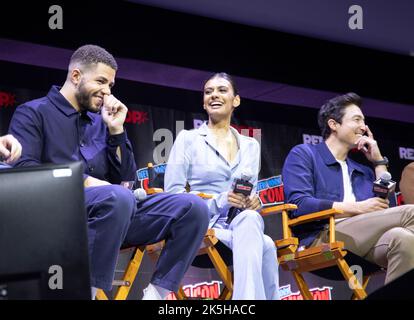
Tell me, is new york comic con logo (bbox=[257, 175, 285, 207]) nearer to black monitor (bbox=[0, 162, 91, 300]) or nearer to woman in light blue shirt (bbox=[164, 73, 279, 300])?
woman in light blue shirt (bbox=[164, 73, 279, 300])

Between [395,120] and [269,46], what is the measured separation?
149 centimetres

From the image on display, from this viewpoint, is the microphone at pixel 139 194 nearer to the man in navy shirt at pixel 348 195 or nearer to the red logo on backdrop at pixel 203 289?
the man in navy shirt at pixel 348 195

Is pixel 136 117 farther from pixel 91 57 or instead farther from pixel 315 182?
pixel 91 57

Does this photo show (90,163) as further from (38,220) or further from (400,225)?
(400,225)

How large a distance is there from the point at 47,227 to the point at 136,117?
315 cm

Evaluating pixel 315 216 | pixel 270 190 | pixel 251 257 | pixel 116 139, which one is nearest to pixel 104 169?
pixel 116 139

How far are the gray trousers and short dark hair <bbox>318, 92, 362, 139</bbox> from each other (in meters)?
0.77

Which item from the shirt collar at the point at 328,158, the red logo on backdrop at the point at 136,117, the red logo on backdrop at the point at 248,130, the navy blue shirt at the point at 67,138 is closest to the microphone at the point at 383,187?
the shirt collar at the point at 328,158

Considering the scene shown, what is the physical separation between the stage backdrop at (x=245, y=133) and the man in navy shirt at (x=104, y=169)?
109 cm

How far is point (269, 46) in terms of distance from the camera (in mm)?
5242

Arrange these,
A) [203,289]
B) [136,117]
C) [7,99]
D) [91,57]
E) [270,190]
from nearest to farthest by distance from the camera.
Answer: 1. [91,57]
2. [7,99]
3. [203,289]
4. [136,117]
5. [270,190]

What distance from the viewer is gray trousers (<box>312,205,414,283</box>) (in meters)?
3.32

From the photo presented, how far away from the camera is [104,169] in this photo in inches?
121
